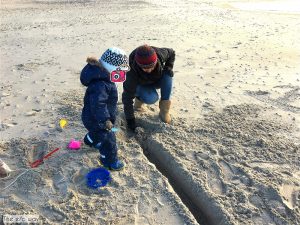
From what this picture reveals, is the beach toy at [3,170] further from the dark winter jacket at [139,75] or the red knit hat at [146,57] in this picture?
the red knit hat at [146,57]

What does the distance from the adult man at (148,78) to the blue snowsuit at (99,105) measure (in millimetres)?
529

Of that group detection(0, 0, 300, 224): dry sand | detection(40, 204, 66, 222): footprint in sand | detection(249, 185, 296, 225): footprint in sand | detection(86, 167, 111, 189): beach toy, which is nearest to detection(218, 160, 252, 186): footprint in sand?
detection(0, 0, 300, 224): dry sand

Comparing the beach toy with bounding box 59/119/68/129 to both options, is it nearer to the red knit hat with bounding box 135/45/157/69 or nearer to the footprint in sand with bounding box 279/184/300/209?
the red knit hat with bounding box 135/45/157/69

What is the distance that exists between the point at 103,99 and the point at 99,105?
7cm

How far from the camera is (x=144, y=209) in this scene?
3.10 m

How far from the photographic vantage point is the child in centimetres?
320

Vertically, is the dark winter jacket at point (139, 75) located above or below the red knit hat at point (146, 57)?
below

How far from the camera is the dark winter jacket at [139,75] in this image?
3.97m

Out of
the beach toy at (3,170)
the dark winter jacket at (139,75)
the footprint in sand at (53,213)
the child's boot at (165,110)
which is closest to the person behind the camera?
the footprint in sand at (53,213)

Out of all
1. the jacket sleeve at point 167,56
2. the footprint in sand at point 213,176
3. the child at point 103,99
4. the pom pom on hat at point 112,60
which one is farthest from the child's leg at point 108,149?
the jacket sleeve at point 167,56

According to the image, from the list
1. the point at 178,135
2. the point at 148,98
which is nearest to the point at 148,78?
the point at 148,98

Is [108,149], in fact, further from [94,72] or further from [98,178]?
[94,72]

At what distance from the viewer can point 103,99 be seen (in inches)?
126

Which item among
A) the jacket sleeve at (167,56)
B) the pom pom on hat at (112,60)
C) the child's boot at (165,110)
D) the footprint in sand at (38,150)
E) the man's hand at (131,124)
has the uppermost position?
the pom pom on hat at (112,60)
